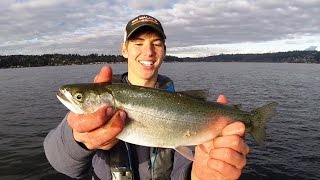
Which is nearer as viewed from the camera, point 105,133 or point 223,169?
point 105,133

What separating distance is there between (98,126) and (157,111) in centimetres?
88

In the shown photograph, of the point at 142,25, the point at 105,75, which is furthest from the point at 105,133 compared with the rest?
the point at 142,25

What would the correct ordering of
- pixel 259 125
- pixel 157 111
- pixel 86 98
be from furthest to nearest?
pixel 259 125, pixel 157 111, pixel 86 98

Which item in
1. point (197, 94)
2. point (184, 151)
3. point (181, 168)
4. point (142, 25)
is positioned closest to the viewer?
point (184, 151)

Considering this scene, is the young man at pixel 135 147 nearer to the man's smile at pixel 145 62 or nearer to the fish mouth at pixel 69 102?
the man's smile at pixel 145 62

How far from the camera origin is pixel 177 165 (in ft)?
18.7

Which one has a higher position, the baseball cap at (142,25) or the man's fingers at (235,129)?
the baseball cap at (142,25)

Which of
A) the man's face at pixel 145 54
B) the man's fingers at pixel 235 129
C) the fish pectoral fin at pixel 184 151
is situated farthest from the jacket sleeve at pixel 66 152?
the man's face at pixel 145 54

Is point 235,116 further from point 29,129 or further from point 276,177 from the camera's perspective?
point 29,129

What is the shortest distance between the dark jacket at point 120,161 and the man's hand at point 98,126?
0.56 metres

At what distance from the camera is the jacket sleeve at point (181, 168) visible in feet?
16.7

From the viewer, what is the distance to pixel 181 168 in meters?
5.43

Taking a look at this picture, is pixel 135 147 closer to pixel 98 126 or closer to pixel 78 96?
pixel 78 96

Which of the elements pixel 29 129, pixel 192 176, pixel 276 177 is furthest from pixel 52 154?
pixel 29 129
